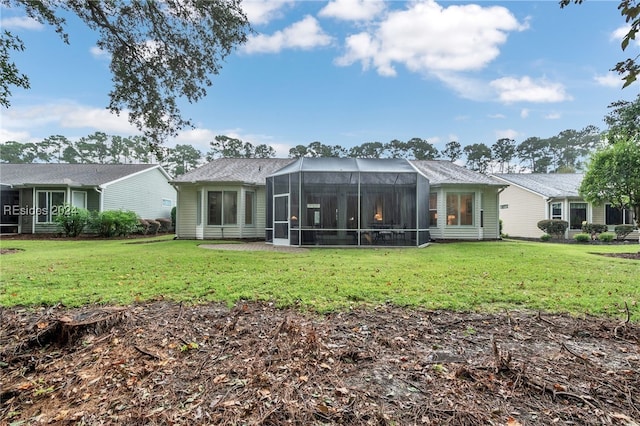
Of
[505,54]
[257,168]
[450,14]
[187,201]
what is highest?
[505,54]

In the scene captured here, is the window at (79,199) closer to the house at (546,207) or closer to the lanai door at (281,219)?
the lanai door at (281,219)

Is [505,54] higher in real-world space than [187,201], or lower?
higher

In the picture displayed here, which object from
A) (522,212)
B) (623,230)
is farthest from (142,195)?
(623,230)

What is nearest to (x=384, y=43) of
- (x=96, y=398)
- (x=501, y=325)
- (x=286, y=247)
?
(x=286, y=247)

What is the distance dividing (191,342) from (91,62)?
564cm

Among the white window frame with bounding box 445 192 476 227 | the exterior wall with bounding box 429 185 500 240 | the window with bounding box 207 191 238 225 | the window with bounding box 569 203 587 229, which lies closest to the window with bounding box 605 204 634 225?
the window with bounding box 569 203 587 229

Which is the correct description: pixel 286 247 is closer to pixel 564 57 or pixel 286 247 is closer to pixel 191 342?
pixel 191 342

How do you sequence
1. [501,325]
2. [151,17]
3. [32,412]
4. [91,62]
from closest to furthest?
[32,412], [501,325], [151,17], [91,62]

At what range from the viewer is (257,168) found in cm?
1731

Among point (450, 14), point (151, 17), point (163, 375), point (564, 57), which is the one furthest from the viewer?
point (564, 57)

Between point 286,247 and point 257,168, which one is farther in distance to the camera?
point 257,168

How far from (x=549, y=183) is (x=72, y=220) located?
2850 cm

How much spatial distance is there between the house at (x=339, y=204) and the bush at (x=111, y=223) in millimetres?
3410

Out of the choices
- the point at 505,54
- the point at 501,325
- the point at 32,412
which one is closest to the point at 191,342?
the point at 32,412
